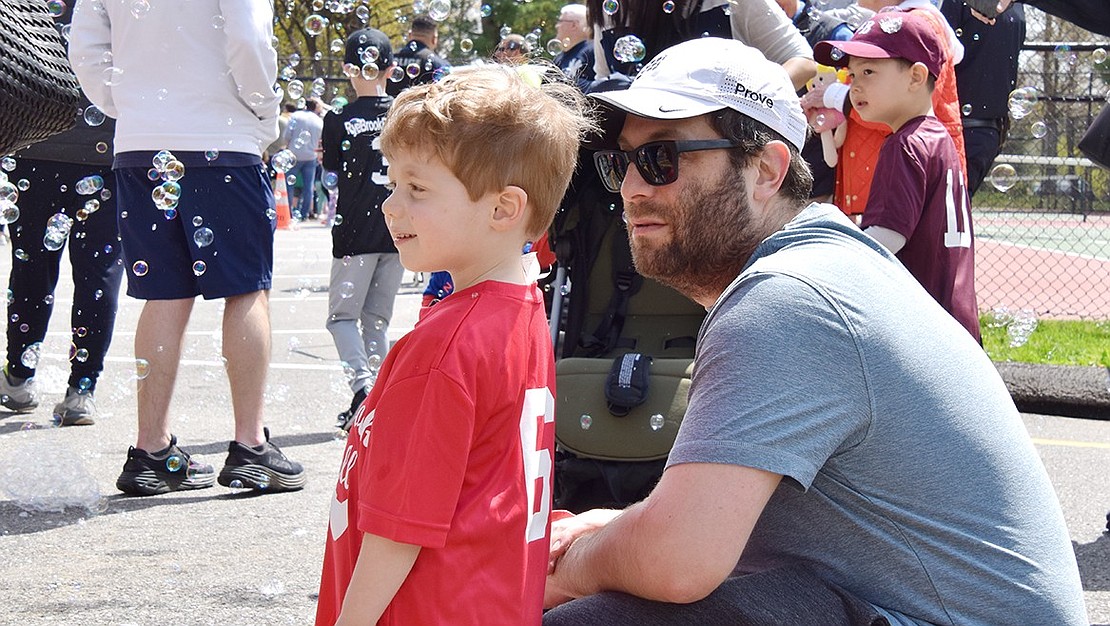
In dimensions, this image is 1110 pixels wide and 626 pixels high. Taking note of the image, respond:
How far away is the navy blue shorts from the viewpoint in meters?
4.22

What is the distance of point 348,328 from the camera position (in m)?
5.72

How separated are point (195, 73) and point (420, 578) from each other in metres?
2.81

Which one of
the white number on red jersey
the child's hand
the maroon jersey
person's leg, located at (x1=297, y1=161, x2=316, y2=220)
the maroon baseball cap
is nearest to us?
the white number on red jersey

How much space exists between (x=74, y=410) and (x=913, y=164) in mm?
3412

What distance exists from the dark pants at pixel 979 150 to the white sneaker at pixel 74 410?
140 inches

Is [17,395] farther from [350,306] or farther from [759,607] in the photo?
[759,607]

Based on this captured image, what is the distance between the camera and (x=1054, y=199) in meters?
14.9

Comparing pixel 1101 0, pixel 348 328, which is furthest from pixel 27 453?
pixel 1101 0

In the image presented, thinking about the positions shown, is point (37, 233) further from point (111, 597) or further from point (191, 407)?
point (111, 597)

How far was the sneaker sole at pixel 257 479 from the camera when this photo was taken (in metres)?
4.31

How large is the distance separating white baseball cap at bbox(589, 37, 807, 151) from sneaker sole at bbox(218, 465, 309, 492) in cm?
253

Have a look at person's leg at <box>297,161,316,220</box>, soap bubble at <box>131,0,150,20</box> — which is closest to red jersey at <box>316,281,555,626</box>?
soap bubble at <box>131,0,150,20</box>

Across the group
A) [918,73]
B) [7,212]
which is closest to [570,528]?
[918,73]

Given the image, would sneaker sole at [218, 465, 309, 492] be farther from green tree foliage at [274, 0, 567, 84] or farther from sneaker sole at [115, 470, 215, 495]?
green tree foliage at [274, 0, 567, 84]
